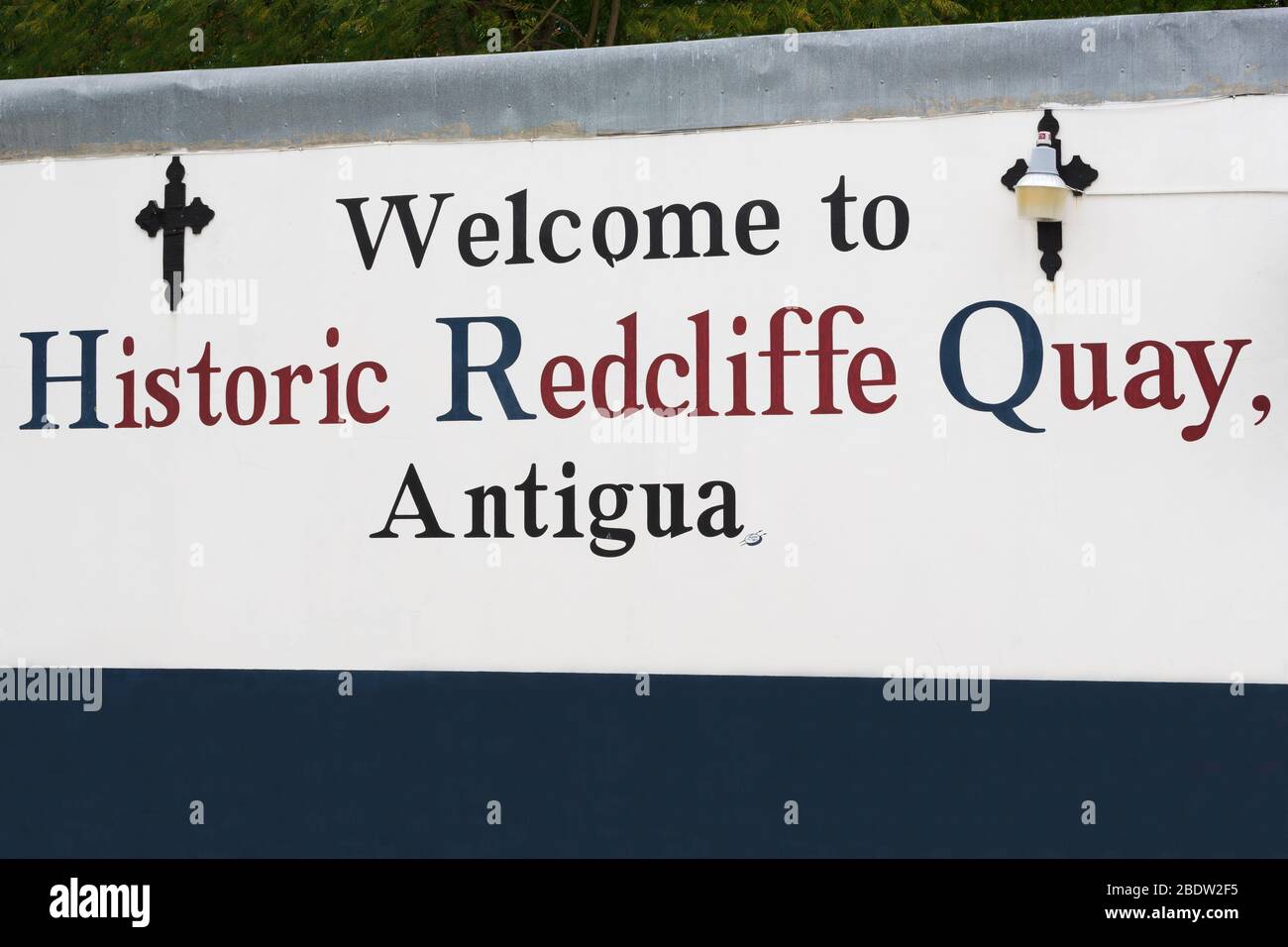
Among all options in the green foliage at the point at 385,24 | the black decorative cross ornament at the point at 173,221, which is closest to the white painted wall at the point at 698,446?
the black decorative cross ornament at the point at 173,221

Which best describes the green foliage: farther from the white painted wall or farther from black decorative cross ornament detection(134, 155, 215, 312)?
the white painted wall

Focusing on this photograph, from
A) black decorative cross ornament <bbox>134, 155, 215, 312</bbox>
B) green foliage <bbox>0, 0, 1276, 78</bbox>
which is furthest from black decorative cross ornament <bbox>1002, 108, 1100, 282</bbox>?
green foliage <bbox>0, 0, 1276, 78</bbox>

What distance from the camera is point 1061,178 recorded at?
3.32 meters

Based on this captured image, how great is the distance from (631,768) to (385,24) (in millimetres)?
5109

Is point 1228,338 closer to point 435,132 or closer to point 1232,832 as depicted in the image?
point 1232,832

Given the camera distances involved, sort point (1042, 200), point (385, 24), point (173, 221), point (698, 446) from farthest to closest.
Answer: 1. point (385, 24)
2. point (173, 221)
3. point (698, 446)
4. point (1042, 200)

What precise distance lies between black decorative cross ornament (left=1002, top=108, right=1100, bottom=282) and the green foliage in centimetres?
380

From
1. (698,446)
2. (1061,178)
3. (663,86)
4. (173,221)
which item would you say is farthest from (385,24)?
(1061,178)

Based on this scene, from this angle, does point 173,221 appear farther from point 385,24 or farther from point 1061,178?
point 385,24

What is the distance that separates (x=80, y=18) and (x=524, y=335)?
5.84 metres

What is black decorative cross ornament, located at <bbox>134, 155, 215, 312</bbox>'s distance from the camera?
12.2 ft

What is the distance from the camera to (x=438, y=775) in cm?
357

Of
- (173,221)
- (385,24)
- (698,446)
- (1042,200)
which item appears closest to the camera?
(1042,200)

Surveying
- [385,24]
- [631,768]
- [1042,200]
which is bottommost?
[631,768]
